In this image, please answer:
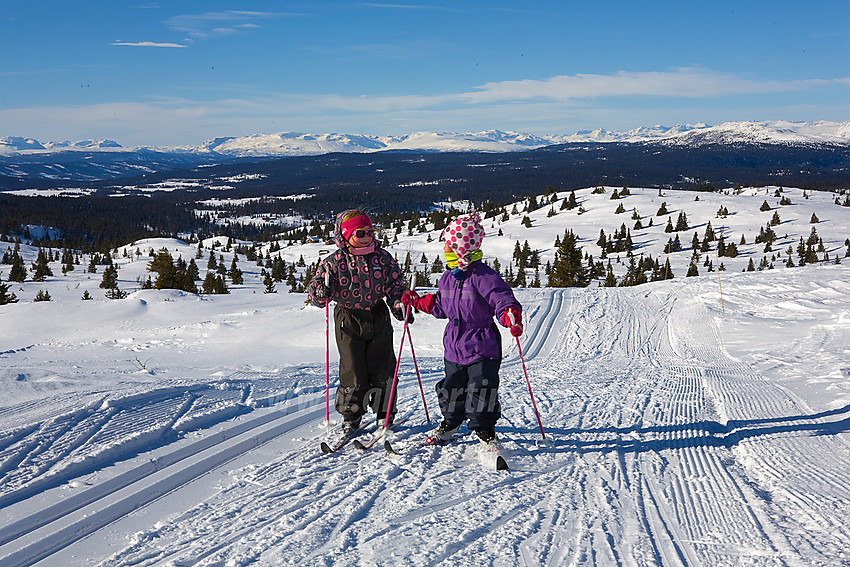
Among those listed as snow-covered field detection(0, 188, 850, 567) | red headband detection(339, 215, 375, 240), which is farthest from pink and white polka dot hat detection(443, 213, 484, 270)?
snow-covered field detection(0, 188, 850, 567)

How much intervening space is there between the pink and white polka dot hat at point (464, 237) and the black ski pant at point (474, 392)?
82 centimetres

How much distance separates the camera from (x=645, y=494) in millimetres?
3441

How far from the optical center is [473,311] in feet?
13.1

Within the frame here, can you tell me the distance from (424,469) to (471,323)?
3.64 ft

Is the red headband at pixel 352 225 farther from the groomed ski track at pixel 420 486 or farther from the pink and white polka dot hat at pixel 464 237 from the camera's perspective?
the groomed ski track at pixel 420 486

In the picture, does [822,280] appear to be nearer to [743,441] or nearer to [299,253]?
[743,441]

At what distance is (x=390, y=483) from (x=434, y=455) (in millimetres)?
606

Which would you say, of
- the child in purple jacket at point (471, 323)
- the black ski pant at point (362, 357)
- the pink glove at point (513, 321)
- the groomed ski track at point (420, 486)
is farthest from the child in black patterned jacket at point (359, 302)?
the pink glove at point (513, 321)

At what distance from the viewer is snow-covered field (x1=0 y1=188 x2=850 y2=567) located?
2.79m

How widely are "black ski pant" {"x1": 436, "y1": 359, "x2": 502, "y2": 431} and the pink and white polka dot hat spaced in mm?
821

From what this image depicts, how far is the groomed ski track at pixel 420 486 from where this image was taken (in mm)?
2760

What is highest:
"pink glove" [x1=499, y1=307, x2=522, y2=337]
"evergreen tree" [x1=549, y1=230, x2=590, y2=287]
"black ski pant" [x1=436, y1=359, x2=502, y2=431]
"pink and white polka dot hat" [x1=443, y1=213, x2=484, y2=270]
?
"pink and white polka dot hat" [x1=443, y1=213, x2=484, y2=270]

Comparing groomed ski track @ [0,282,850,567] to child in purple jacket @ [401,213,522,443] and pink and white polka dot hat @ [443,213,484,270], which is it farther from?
pink and white polka dot hat @ [443,213,484,270]

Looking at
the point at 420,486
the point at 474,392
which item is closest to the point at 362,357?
the point at 474,392
